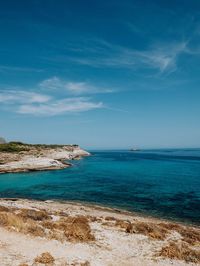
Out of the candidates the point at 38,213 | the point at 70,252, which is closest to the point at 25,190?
the point at 38,213

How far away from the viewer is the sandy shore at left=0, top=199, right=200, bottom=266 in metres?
18.2

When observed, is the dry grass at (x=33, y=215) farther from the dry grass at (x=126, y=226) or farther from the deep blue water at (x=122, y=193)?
the deep blue water at (x=122, y=193)

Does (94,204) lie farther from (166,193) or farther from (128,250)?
(128,250)

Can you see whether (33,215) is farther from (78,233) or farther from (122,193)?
(122,193)

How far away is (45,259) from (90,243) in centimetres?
499

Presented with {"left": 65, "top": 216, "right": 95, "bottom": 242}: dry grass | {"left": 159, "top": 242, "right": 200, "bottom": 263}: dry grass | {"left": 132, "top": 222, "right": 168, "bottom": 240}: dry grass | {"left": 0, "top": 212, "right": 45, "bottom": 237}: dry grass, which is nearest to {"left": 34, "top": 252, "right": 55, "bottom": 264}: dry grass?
{"left": 65, "top": 216, "right": 95, "bottom": 242}: dry grass

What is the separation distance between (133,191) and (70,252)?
134 ft

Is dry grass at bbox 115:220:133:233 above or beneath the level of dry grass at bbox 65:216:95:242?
beneath

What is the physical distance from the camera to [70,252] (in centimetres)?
1925

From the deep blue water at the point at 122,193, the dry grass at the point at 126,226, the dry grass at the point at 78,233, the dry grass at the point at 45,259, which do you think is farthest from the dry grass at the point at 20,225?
the deep blue water at the point at 122,193

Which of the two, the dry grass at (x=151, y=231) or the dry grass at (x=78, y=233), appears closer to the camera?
the dry grass at (x=78, y=233)

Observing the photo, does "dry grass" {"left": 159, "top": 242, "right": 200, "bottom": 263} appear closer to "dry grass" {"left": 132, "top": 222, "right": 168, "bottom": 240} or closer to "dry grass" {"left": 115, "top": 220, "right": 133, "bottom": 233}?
A: "dry grass" {"left": 132, "top": 222, "right": 168, "bottom": 240}

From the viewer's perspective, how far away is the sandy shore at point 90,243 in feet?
59.9

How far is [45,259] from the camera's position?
56.4 ft
